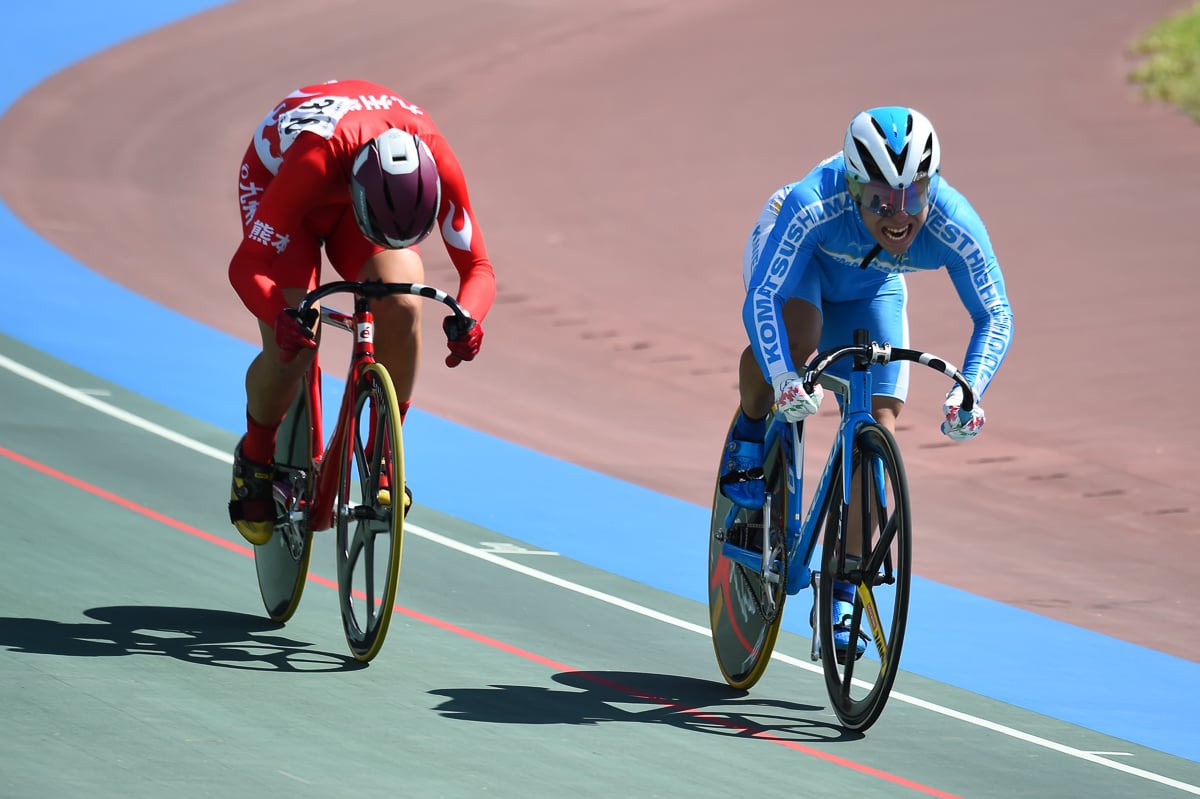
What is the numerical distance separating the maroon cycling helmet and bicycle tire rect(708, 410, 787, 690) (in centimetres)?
118

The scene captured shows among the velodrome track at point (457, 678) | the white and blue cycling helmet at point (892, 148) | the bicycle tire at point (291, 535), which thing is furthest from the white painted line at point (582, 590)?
the white and blue cycling helmet at point (892, 148)

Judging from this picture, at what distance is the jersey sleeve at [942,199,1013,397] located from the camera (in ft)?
17.3

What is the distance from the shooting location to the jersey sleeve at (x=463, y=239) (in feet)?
18.5

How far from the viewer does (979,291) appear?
535 centimetres

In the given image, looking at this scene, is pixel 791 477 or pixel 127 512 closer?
pixel 791 477

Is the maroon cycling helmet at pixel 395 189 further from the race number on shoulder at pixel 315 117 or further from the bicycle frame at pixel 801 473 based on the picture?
the bicycle frame at pixel 801 473

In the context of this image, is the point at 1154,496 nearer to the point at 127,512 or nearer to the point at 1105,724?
the point at 1105,724

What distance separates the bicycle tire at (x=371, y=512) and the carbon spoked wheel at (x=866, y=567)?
1222mm

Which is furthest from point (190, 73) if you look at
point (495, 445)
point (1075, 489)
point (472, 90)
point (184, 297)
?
point (1075, 489)

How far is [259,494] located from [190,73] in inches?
543

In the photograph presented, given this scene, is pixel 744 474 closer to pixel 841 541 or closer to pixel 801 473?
pixel 801 473

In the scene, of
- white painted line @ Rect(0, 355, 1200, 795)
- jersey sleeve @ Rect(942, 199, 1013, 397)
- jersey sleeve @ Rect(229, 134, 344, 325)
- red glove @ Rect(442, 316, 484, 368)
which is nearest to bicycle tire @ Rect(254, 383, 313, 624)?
jersey sleeve @ Rect(229, 134, 344, 325)

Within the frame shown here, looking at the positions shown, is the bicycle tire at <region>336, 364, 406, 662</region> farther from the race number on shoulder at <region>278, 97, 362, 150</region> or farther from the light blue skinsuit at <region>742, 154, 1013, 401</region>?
the light blue skinsuit at <region>742, 154, 1013, 401</region>

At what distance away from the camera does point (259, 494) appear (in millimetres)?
6023
